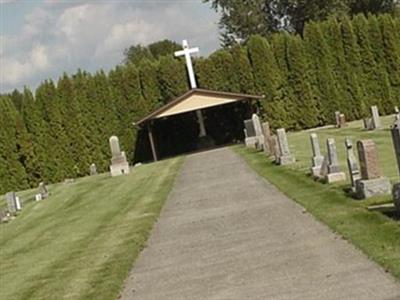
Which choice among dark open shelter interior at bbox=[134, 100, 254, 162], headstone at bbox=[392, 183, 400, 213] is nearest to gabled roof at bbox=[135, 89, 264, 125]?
dark open shelter interior at bbox=[134, 100, 254, 162]

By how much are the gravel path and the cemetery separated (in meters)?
0.04

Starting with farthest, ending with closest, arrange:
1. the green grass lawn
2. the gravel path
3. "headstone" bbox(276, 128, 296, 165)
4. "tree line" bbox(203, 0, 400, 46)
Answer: "tree line" bbox(203, 0, 400, 46), "headstone" bbox(276, 128, 296, 165), the green grass lawn, the gravel path

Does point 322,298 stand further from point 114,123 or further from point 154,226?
point 114,123

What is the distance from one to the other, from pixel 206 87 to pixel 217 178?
27.1 m

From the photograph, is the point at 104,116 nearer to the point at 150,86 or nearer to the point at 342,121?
the point at 150,86

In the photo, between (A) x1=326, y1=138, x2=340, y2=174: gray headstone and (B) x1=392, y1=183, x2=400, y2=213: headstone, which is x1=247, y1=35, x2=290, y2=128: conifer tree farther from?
(B) x1=392, y1=183, x2=400, y2=213: headstone

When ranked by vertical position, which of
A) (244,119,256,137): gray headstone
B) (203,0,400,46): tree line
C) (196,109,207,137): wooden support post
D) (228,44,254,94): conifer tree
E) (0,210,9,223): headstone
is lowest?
(0,210,9,223): headstone

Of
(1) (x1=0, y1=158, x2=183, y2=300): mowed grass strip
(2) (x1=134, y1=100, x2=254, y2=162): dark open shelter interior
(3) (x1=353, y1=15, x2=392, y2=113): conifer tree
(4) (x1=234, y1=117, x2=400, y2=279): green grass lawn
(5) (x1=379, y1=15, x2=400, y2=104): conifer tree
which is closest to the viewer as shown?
(4) (x1=234, y1=117, x2=400, y2=279): green grass lawn

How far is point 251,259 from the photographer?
40.3 feet

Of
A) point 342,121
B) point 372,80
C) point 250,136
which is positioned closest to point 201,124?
point 342,121

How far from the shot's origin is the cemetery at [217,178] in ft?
38.5

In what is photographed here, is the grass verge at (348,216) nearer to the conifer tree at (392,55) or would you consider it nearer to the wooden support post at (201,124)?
the wooden support post at (201,124)

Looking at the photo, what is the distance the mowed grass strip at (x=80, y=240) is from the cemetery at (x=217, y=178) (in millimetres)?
69

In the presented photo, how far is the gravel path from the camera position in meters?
9.79
